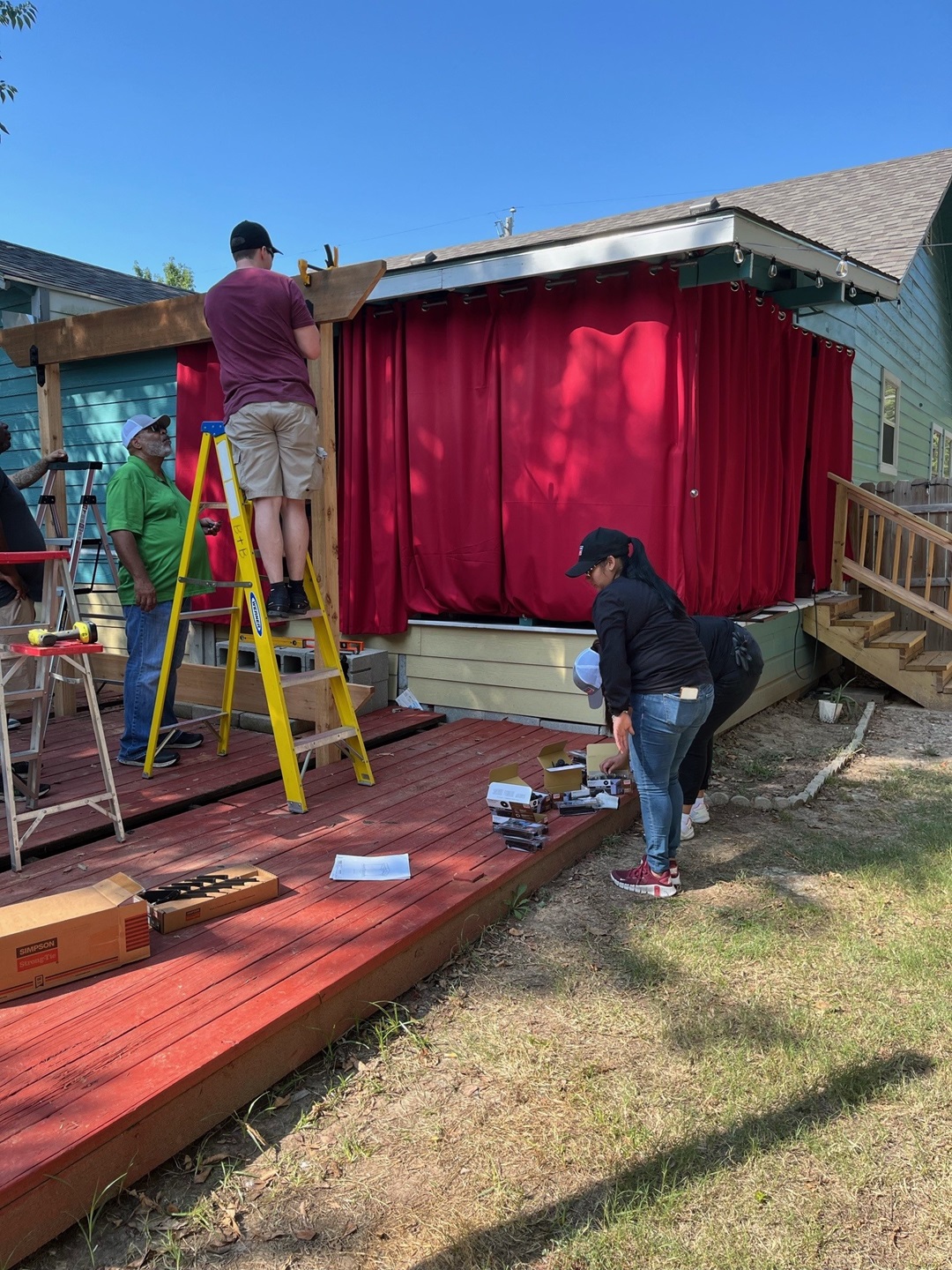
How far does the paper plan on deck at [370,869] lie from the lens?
3246 mm

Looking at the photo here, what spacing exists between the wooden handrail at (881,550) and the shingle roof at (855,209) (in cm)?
261

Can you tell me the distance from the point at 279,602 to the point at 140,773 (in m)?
1.37

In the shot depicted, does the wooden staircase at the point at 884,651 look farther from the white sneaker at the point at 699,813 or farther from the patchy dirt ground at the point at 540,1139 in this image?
the patchy dirt ground at the point at 540,1139

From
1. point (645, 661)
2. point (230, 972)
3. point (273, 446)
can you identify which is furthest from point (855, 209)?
point (230, 972)

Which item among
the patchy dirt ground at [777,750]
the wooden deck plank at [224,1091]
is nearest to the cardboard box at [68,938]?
the wooden deck plank at [224,1091]

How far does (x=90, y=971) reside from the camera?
2.55 m

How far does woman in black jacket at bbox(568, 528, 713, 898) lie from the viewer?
334 cm

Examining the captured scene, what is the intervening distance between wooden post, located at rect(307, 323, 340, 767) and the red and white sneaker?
1.79 metres

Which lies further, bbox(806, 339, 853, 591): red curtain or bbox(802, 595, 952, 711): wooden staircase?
bbox(806, 339, 853, 591): red curtain

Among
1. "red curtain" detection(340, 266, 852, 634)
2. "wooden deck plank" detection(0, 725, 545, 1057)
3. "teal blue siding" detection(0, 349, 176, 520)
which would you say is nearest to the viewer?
"wooden deck plank" detection(0, 725, 545, 1057)

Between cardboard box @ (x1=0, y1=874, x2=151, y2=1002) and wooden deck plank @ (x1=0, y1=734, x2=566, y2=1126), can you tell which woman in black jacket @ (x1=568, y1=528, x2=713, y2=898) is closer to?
wooden deck plank @ (x1=0, y1=734, x2=566, y2=1126)

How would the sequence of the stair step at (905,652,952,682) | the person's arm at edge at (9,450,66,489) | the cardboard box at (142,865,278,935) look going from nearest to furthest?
the cardboard box at (142,865,278,935) < the person's arm at edge at (9,450,66,489) < the stair step at (905,652,952,682)

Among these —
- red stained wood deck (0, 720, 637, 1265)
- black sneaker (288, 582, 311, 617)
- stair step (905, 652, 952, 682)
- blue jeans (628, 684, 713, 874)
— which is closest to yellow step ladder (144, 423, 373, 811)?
black sneaker (288, 582, 311, 617)

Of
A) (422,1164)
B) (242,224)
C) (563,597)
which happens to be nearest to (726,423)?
(563,597)
